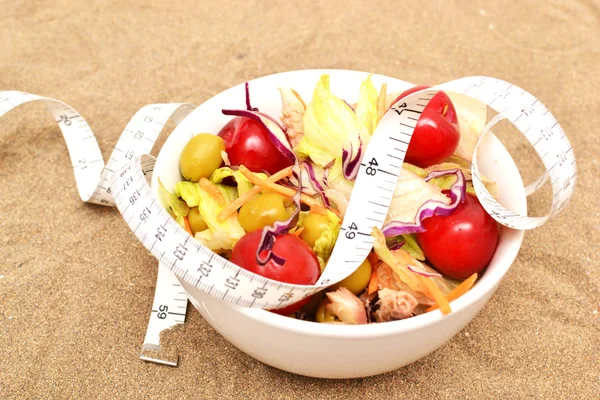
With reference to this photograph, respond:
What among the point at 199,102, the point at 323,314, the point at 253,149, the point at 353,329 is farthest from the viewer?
the point at 199,102

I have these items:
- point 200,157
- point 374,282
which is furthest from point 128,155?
point 374,282

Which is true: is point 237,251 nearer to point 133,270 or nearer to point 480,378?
point 133,270

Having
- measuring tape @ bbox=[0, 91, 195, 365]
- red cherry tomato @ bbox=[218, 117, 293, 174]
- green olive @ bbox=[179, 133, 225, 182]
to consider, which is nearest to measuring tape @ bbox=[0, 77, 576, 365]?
measuring tape @ bbox=[0, 91, 195, 365]

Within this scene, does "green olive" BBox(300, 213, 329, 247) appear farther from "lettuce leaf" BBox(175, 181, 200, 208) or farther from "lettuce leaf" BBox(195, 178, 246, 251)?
"lettuce leaf" BBox(175, 181, 200, 208)

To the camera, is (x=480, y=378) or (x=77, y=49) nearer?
(x=480, y=378)

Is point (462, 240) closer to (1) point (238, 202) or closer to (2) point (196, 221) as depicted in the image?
(1) point (238, 202)

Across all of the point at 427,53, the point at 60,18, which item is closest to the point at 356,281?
the point at 427,53
